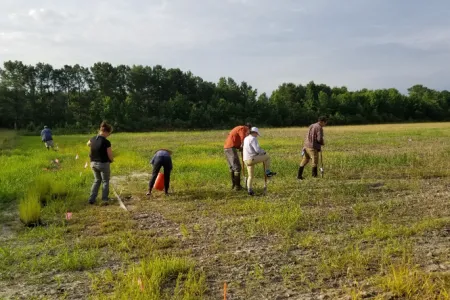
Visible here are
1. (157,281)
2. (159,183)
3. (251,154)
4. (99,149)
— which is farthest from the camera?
(159,183)

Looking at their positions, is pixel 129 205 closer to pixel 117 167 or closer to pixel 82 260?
pixel 82 260

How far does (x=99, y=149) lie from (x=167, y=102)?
70.6 metres

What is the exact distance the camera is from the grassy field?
4328 mm

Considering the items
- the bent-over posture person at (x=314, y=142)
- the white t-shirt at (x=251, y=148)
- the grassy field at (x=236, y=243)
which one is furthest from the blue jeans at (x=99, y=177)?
the bent-over posture person at (x=314, y=142)

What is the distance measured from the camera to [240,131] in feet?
34.9

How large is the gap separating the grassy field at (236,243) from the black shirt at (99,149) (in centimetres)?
110

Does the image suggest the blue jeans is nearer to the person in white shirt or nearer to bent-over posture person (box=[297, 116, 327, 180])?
the person in white shirt

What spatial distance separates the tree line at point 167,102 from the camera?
70000 mm

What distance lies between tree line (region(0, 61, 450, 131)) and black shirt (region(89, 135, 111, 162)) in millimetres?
59004

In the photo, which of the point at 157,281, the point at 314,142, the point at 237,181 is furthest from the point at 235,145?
the point at 157,281

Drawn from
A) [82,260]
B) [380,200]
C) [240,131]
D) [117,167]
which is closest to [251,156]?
[240,131]

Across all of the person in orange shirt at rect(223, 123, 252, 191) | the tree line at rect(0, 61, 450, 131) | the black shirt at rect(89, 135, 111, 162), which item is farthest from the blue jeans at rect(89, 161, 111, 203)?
the tree line at rect(0, 61, 450, 131)

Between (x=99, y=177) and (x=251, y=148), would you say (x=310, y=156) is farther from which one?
(x=99, y=177)

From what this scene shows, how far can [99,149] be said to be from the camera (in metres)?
8.91
